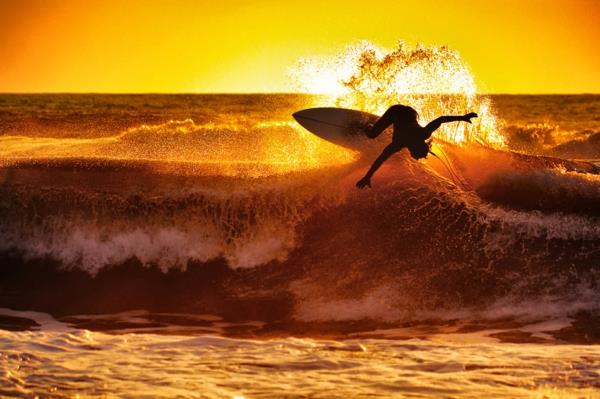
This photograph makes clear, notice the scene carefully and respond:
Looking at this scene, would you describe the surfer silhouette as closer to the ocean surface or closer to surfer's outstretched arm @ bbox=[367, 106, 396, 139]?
surfer's outstretched arm @ bbox=[367, 106, 396, 139]

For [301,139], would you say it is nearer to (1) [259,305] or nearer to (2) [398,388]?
(1) [259,305]

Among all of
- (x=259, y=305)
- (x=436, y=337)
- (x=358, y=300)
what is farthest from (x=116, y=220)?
(x=436, y=337)

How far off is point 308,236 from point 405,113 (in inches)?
109

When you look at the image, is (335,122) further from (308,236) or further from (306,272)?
(306,272)

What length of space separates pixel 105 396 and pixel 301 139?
9989mm

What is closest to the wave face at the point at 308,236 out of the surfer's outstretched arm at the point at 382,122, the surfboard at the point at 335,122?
the surfboard at the point at 335,122

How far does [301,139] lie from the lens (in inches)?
634

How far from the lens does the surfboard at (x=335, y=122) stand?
44.1 feet

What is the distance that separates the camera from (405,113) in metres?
10.6

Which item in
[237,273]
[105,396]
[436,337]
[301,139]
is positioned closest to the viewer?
[105,396]

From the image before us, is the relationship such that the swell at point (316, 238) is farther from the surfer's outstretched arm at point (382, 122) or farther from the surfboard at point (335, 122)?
the surfer's outstretched arm at point (382, 122)

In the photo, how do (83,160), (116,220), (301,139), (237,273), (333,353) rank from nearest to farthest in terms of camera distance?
(333,353) < (237,273) < (116,220) < (83,160) < (301,139)

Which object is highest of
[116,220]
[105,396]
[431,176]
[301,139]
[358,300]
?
[301,139]

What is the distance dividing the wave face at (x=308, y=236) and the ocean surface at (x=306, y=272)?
0.10ft
